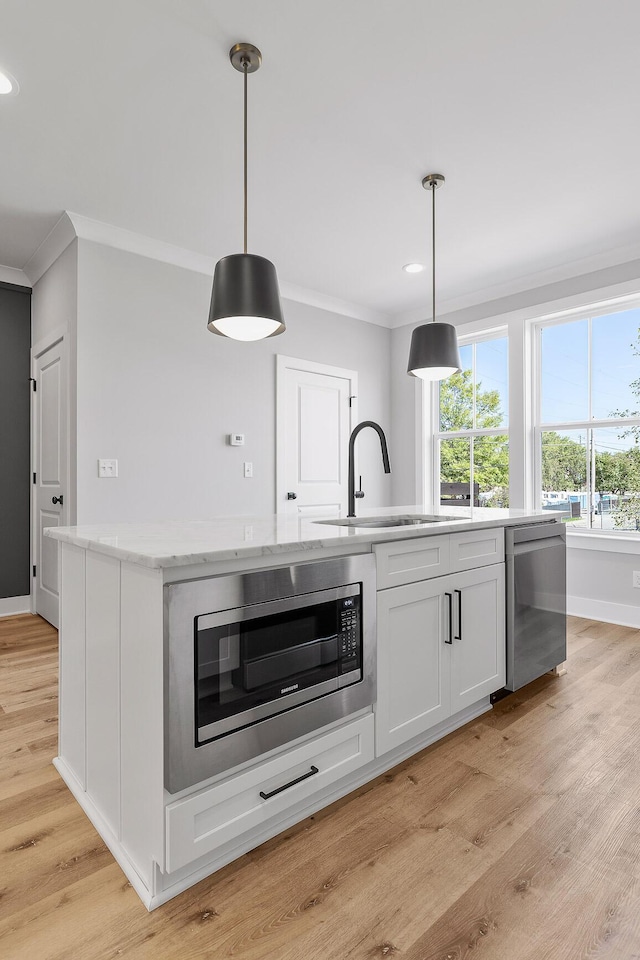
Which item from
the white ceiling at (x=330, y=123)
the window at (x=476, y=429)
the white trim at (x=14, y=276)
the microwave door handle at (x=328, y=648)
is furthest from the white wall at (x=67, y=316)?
the window at (x=476, y=429)

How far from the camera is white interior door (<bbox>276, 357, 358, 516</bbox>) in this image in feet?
14.4

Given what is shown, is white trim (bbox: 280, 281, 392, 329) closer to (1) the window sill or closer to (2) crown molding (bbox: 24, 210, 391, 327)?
(2) crown molding (bbox: 24, 210, 391, 327)

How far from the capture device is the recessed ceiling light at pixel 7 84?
2.15 meters

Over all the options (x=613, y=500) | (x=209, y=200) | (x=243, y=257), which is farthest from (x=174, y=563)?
(x=613, y=500)

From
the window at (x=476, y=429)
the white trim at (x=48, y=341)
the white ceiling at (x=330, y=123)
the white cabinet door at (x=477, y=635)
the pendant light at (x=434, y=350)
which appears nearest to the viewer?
the white ceiling at (x=330, y=123)

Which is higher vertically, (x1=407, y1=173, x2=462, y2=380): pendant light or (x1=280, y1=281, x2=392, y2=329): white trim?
(x1=280, y1=281, x2=392, y2=329): white trim

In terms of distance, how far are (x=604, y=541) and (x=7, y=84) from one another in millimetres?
4332

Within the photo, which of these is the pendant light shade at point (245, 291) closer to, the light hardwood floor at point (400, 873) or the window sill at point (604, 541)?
the light hardwood floor at point (400, 873)

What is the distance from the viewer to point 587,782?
1.81 m

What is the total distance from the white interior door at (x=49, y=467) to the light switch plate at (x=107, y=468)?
0.27 m

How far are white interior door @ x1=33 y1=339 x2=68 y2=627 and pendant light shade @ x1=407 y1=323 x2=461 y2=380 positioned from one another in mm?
2281

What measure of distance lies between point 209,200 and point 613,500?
3435 mm

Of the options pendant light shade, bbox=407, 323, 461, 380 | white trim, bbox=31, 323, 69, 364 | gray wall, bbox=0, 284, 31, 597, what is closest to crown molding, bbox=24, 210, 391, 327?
gray wall, bbox=0, 284, 31, 597

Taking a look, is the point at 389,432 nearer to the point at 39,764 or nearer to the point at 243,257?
the point at 243,257
